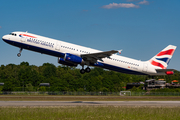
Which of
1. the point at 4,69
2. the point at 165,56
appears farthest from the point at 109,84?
the point at 4,69

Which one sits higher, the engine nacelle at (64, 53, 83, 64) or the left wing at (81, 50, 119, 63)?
the left wing at (81, 50, 119, 63)

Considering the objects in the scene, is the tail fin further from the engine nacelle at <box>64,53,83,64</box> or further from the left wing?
the engine nacelle at <box>64,53,83,64</box>

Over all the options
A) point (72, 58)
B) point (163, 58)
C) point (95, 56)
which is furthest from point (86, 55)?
point (163, 58)

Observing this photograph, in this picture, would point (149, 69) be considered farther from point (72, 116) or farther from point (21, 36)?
point (72, 116)

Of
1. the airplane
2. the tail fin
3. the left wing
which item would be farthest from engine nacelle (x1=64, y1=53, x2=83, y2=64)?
the tail fin

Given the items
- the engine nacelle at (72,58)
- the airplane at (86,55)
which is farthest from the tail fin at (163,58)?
the engine nacelle at (72,58)

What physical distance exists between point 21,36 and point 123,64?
19.5 meters

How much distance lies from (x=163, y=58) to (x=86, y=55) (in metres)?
18.1

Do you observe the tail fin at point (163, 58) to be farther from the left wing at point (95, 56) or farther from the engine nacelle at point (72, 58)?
the engine nacelle at point (72, 58)

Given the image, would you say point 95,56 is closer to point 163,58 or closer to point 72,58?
point 72,58

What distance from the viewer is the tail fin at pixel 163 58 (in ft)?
176

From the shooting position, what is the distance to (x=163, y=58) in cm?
5431

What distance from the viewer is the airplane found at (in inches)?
1708

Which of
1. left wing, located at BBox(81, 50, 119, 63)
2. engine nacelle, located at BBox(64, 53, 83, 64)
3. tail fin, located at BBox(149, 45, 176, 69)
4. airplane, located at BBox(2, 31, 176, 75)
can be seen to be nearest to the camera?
airplane, located at BBox(2, 31, 176, 75)
